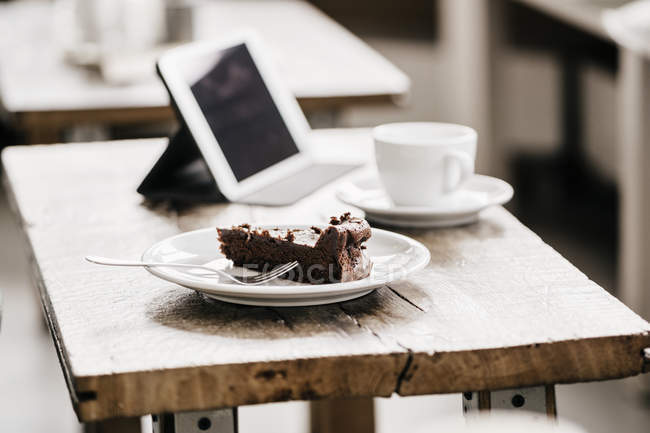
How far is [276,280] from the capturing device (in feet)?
2.92

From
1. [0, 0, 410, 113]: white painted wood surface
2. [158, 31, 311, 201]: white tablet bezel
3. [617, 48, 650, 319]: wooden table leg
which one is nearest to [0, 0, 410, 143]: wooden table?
[0, 0, 410, 113]: white painted wood surface

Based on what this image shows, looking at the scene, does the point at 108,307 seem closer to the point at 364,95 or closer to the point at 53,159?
the point at 53,159

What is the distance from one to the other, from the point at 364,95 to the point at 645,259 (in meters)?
0.67

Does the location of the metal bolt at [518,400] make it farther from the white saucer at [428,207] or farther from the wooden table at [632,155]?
the wooden table at [632,155]

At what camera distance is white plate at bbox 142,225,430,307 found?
85cm

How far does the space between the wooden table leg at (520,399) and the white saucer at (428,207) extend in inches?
10.9

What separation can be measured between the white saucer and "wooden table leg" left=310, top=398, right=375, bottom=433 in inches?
18.3

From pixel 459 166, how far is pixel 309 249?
0.31 m

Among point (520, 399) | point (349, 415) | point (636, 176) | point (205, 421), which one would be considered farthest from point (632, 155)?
point (205, 421)

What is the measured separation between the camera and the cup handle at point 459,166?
3.71ft

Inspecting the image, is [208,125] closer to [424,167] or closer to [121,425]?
[424,167]

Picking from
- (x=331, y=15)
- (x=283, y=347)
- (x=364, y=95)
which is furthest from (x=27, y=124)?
(x=331, y=15)

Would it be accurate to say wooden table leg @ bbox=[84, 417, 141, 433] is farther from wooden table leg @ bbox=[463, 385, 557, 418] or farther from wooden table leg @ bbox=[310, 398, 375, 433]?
wooden table leg @ bbox=[463, 385, 557, 418]

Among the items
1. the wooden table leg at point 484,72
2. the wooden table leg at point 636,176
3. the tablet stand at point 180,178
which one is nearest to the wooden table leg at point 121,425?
the tablet stand at point 180,178
